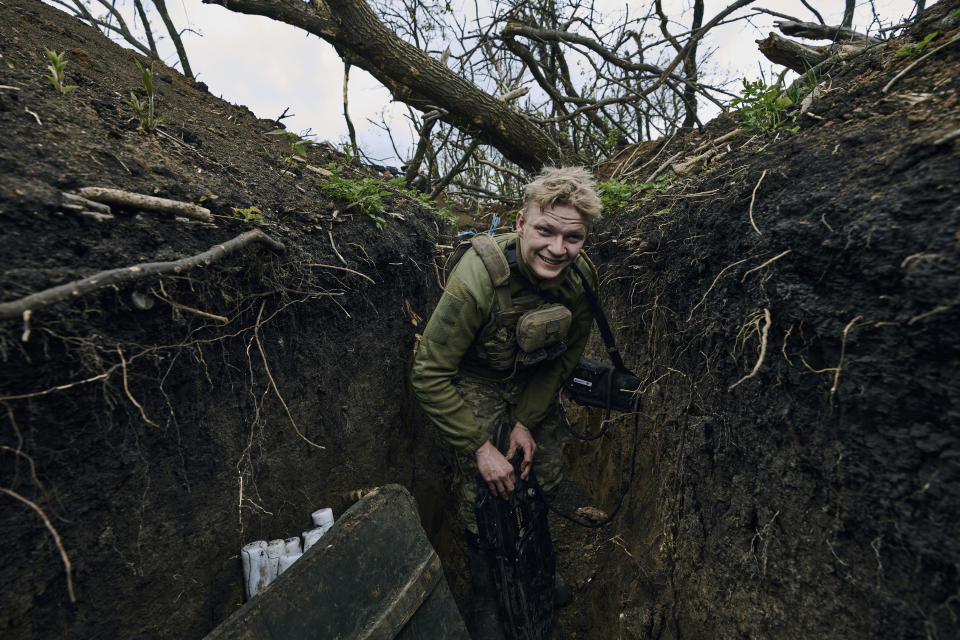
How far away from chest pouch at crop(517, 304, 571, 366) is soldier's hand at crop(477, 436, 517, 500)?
514 mm

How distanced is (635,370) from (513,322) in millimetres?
926

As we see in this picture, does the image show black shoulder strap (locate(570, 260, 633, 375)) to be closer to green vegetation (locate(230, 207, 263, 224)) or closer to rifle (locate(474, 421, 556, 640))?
rifle (locate(474, 421, 556, 640))

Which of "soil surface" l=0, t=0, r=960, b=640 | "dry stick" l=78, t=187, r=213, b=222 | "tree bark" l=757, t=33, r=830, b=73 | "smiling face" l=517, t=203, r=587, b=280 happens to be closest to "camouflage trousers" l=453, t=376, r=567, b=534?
"soil surface" l=0, t=0, r=960, b=640

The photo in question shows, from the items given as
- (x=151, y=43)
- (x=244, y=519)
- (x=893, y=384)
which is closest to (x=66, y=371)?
(x=244, y=519)

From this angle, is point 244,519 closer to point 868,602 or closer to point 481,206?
point 868,602

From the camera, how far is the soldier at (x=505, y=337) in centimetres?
211

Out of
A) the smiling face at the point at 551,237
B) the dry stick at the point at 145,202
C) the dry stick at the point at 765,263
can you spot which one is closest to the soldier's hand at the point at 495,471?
the smiling face at the point at 551,237

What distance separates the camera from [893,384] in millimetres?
1073

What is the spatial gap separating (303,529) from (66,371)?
1284 mm

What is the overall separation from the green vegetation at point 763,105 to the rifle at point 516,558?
233cm

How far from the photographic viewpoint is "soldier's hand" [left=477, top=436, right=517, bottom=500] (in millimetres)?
2193

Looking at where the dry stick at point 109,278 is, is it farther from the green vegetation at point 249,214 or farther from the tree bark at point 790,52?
the tree bark at point 790,52

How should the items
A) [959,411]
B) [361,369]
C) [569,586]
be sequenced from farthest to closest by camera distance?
[569,586] < [361,369] < [959,411]

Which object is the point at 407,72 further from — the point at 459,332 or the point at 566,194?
the point at 459,332
